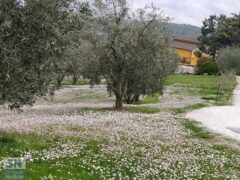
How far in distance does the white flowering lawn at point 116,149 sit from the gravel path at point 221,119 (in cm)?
239

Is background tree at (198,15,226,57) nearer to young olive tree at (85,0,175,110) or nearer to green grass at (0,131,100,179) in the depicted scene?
young olive tree at (85,0,175,110)

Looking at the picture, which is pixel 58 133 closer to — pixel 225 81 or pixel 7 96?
pixel 7 96

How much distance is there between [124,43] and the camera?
3600 cm

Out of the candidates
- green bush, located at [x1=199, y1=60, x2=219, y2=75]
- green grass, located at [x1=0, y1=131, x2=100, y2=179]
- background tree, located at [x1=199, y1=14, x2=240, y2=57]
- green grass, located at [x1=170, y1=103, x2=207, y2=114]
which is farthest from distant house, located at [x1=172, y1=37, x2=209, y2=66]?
green grass, located at [x1=0, y1=131, x2=100, y2=179]

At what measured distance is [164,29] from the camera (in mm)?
39688

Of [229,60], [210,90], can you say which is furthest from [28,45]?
[229,60]

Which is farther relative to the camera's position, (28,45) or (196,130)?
(196,130)

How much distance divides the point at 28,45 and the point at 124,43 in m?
19.3

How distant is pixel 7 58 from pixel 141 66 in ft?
69.7

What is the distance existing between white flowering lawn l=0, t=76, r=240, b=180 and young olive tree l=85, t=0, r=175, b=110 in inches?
310

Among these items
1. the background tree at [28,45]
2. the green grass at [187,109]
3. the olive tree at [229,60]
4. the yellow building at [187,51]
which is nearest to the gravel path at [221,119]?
the green grass at [187,109]

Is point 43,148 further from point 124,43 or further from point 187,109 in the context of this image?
point 187,109

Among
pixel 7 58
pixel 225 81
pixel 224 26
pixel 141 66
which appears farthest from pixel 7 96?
pixel 224 26

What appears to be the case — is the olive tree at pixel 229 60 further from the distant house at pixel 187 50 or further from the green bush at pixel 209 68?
the distant house at pixel 187 50
